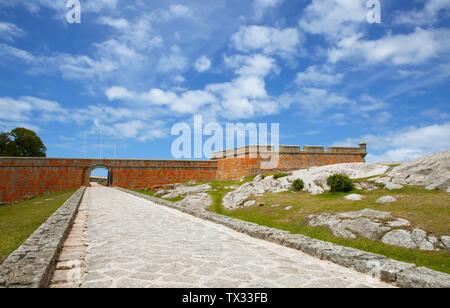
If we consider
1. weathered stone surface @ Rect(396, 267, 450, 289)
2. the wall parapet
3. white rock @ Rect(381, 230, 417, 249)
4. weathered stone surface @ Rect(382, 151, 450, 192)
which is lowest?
white rock @ Rect(381, 230, 417, 249)

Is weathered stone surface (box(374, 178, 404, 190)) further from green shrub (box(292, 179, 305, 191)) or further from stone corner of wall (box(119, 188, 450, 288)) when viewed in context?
stone corner of wall (box(119, 188, 450, 288))

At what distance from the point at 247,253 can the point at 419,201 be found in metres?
8.40

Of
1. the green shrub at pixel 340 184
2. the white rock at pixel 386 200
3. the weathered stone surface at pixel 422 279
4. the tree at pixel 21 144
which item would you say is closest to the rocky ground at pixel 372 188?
the white rock at pixel 386 200

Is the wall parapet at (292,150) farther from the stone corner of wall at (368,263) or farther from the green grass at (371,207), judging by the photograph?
the stone corner of wall at (368,263)

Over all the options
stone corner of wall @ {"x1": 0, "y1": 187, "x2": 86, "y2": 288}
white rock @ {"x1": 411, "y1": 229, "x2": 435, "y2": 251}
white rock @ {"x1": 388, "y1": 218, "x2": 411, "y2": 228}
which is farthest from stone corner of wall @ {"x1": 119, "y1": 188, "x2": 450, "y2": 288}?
stone corner of wall @ {"x1": 0, "y1": 187, "x2": 86, "y2": 288}

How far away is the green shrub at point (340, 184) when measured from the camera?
53.0 feet

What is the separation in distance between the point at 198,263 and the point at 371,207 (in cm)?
864

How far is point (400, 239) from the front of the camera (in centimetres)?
908

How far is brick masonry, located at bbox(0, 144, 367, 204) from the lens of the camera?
Result: 35406 mm

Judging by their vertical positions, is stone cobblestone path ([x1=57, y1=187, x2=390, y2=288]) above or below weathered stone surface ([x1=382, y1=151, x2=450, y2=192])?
below

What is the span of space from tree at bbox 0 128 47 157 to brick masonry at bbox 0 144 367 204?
19144 mm

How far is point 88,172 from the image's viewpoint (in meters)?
39.2
